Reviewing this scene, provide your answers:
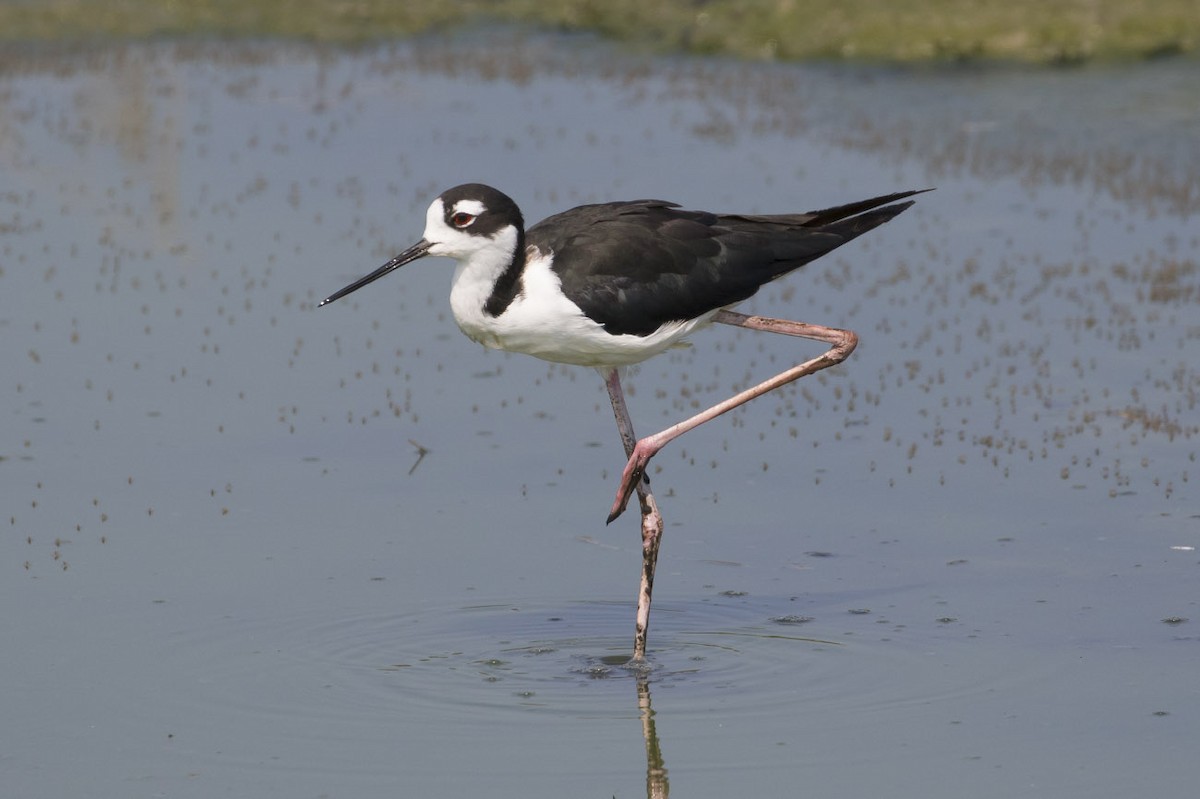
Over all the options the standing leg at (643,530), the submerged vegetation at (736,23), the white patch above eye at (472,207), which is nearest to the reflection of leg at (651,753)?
the standing leg at (643,530)

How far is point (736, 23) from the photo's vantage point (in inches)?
1179

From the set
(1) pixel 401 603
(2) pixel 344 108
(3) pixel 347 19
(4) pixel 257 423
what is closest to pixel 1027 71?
(2) pixel 344 108

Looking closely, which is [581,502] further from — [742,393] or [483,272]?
[483,272]

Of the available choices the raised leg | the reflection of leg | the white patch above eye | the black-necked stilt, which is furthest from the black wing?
the reflection of leg

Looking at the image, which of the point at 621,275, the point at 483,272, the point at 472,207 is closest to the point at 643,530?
the point at 621,275

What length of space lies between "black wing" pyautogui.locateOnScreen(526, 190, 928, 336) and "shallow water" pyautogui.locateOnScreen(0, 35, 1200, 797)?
1.51 m

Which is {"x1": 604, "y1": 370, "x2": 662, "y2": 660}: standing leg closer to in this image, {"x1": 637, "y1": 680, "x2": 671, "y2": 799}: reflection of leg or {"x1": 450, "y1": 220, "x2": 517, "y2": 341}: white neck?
{"x1": 637, "y1": 680, "x2": 671, "y2": 799}: reflection of leg

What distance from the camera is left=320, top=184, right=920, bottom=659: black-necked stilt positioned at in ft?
26.7

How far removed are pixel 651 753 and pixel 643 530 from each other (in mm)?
1709

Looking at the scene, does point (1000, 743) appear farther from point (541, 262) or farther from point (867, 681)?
point (541, 262)

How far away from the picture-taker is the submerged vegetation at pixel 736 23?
88.6 feet

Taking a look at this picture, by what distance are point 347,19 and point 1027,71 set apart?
39.1 ft

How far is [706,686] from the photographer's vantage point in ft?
26.7

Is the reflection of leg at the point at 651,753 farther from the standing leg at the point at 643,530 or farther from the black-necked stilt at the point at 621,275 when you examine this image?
the black-necked stilt at the point at 621,275
